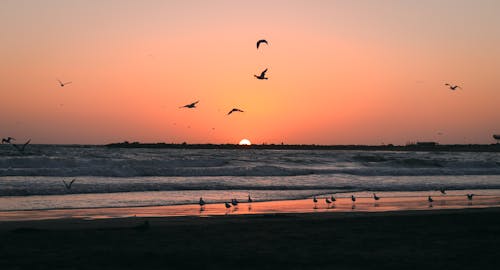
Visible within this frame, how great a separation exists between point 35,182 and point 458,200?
18063 mm

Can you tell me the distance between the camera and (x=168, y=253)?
10.7 meters

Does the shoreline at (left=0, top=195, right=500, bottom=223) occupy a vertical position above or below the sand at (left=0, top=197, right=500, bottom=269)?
above

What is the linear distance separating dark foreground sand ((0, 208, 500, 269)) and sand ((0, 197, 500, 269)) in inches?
0.6

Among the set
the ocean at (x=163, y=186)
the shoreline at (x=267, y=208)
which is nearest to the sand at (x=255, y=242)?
the shoreline at (x=267, y=208)

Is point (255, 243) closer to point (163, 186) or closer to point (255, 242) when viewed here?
point (255, 242)

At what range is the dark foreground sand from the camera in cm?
984

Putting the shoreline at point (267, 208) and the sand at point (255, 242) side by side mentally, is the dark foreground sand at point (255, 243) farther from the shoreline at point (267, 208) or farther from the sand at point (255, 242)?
the shoreline at point (267, 208)

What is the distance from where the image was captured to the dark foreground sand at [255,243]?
9.84 meters

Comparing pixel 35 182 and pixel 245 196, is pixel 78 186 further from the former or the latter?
pixel 245 196

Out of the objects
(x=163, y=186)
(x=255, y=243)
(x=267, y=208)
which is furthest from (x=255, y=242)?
(x=163, y=186)

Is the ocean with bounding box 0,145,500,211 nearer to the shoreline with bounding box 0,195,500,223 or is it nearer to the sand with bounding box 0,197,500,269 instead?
the shoreline with bounding box 0,195,500,223

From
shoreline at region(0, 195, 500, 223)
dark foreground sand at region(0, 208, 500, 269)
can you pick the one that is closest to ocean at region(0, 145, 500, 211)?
shoreline at region(0, 195, 500, 223)

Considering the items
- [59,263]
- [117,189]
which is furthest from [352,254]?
[117,189]

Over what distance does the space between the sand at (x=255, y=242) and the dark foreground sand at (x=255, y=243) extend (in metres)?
0.02
